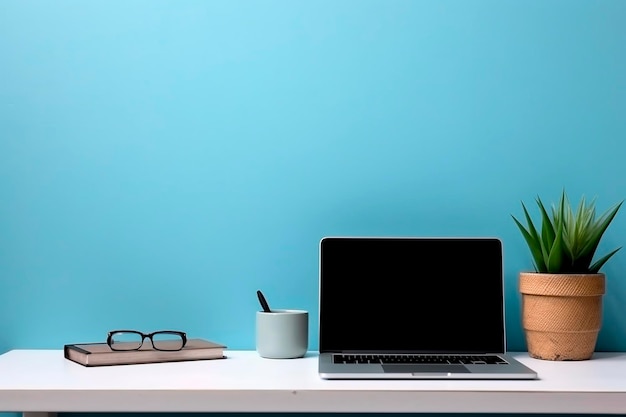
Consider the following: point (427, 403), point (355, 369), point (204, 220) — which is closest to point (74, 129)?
point (204, 220)

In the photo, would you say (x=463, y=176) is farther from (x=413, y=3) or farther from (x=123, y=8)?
(x=123, y=8)

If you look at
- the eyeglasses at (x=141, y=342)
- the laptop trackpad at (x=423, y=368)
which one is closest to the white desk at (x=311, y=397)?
the laptop trackpad at (x=423, y=368)

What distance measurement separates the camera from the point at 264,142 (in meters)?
1.40

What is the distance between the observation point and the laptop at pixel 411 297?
1.27 metres

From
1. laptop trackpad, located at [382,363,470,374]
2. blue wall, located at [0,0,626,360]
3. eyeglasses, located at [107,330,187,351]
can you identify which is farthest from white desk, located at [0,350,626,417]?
blue wall, located at [0,0,626,360]

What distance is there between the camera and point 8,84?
55.4 inches

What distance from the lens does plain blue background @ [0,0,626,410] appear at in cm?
139

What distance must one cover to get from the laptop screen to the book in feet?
0.65

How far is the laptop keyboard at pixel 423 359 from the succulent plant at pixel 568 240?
0.65ft

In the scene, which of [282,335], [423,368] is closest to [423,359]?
[423,368]

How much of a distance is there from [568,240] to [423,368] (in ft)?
1.24

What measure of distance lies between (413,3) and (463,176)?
35 centimetres

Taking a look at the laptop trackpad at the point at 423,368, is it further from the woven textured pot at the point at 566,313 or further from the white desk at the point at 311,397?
the woven textured pot at the point at 566,313

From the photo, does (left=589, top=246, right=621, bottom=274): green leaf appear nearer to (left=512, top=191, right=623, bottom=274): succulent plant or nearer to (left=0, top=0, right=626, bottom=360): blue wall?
(left=512, top=191, right=623, bottom=274): succulent plant
